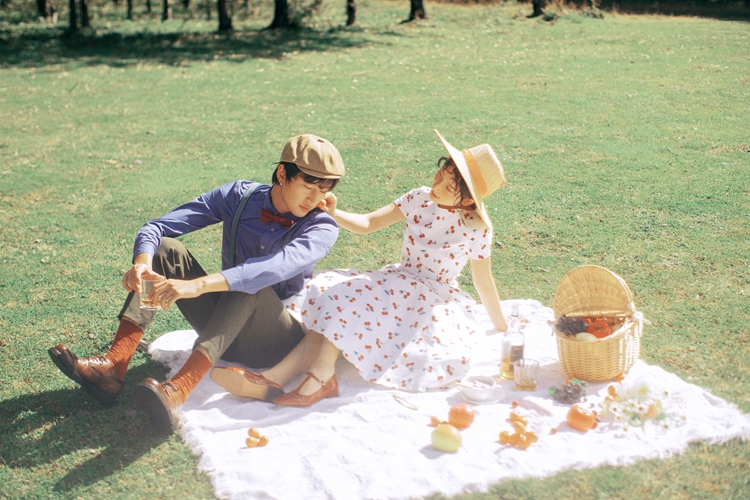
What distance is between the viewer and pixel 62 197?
26.5ft

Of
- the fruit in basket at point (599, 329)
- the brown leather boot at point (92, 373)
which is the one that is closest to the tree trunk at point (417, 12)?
the fruit in basket at point (599, 329)

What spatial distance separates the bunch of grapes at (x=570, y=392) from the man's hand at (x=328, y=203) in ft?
5.30

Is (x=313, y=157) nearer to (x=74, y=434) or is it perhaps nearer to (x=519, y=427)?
(x=519, y=427)

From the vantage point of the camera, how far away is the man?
3.57 metres

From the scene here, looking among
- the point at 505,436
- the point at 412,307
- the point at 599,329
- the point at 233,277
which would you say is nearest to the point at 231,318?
the point at 233,277

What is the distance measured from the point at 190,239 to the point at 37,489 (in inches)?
147

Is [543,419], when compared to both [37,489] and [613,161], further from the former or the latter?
[613,161]

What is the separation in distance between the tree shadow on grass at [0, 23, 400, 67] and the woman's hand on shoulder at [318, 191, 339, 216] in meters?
12.6

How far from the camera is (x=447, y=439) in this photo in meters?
3.45

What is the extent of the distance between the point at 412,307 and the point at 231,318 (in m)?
1.11

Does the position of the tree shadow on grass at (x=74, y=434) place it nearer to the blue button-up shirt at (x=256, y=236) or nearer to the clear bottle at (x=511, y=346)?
the blue button-up shirt at (x=256, y=236)

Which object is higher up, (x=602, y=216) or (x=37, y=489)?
(x=602, y=216)

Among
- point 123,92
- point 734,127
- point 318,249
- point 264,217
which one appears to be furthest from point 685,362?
point 123,92

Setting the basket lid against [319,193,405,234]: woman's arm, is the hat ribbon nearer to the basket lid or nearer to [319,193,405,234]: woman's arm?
[319,193,405,234]: woman's arm
